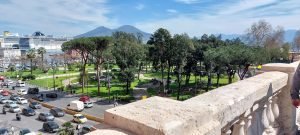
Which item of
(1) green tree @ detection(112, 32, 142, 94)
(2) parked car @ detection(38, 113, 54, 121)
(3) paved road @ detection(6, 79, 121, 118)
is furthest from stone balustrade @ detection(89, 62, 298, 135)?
(1) green tree @ detection(112, 32, 142, 94)

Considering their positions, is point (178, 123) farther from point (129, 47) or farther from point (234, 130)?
point (129, 47)

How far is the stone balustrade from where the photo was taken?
5.67ft

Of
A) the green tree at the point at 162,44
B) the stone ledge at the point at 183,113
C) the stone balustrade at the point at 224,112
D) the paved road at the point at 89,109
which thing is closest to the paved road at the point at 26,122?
the paved road at the point at 89,109

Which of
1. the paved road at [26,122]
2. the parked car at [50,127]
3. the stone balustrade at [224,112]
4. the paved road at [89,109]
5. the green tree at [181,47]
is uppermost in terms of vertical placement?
the green tree at [181,47]

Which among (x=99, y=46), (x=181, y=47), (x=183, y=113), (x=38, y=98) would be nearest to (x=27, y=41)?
(x=38, y=98)

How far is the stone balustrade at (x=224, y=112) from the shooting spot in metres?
1.73

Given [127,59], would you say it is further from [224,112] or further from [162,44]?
[224,112]

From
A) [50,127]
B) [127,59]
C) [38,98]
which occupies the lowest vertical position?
[50,127]

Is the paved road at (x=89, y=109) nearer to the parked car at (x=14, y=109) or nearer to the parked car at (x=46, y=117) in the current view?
the parked car at (x=46, y=117)

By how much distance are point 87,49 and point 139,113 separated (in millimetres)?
38782

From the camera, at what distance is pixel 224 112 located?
91.4 inches

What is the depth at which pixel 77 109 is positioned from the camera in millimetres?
30125

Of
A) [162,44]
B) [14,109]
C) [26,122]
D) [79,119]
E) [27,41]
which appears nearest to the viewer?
[79,119]

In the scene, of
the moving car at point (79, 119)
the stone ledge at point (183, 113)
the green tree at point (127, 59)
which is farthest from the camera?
the green tree at point (127, 59)
